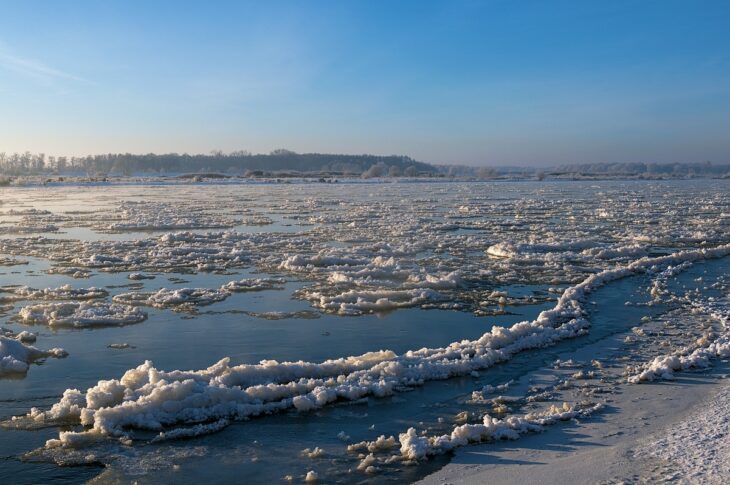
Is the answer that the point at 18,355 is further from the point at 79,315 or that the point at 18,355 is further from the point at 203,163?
the point at 203,163

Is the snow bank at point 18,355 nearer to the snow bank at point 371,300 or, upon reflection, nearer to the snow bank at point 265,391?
the snow bank at point 265,391

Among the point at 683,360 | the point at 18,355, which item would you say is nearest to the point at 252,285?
the point at 18,355

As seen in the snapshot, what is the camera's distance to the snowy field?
17.2 feet

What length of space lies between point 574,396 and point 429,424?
5.61ft

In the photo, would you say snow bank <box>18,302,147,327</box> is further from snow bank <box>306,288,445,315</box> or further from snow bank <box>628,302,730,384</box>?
snow bank <box>628,302,730,384</box>

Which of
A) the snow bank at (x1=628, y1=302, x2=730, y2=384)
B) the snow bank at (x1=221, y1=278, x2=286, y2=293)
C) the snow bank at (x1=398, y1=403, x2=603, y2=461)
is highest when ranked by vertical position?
the snow bank at (x1=221, y1=278, x2=286, y2=293)

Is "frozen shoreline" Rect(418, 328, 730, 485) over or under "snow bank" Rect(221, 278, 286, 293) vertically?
under

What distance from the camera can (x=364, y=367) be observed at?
7375mm

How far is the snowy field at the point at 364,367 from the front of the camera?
5.23m

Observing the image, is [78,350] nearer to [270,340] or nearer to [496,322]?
[270,340]

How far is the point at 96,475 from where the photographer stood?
5020 millimetres

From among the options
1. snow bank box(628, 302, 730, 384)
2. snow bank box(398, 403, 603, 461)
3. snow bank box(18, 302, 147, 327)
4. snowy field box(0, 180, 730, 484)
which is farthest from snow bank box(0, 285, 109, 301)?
snow bank box(628, 302, 730, 384)

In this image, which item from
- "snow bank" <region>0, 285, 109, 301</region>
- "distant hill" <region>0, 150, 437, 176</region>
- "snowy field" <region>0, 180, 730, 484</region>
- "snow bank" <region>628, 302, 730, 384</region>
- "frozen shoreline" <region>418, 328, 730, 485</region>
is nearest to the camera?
"frozen shoreline" <region>418, 328, 730, 485</region>

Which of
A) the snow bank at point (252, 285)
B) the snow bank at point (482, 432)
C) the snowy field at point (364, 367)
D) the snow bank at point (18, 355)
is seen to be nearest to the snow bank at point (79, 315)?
the snowy field at point (364, 367)
